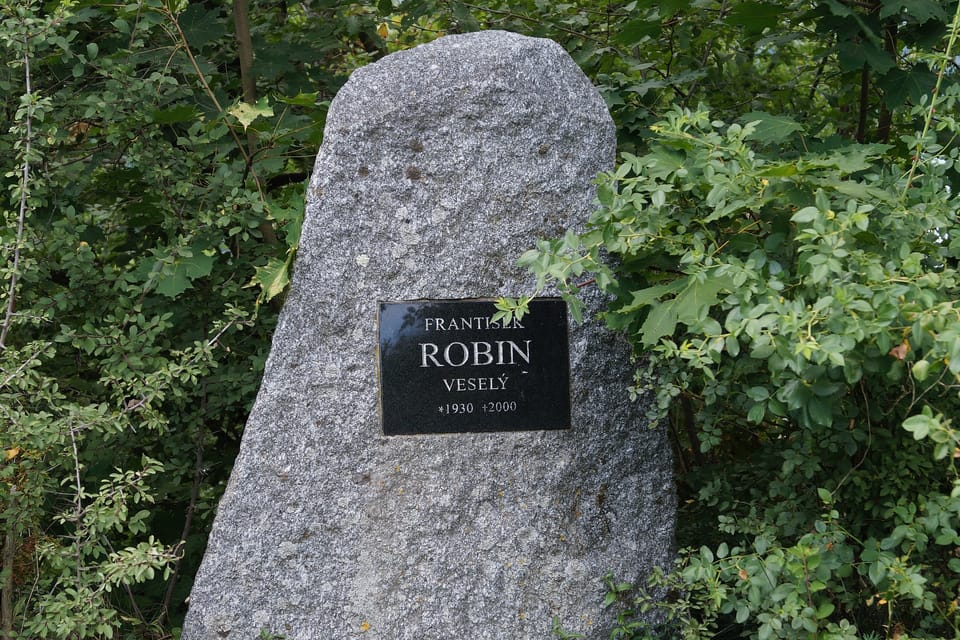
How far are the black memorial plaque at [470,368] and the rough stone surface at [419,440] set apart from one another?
0.04m

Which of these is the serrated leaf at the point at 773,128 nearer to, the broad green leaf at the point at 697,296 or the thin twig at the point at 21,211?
the broad green leaf at the point at 697,296

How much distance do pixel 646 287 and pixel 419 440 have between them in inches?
30.1

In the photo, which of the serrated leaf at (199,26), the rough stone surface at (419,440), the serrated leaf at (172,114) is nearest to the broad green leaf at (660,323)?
the rough stone surface at (419,440)

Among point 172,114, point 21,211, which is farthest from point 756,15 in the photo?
point 21,211

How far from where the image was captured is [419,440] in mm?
2596

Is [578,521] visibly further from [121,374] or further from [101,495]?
[121,374]

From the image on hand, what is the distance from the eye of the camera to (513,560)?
259 centimetres

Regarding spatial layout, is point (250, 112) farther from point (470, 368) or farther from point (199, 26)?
point (470, 368)

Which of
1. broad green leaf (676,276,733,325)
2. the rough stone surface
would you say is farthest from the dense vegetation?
the rough stone surface

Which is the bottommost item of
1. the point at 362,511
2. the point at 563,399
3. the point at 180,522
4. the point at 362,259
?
the point at 180,522

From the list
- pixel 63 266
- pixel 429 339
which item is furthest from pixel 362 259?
pixel 63 266

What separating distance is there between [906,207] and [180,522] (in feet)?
9.07

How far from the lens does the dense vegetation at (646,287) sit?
6.63 ft

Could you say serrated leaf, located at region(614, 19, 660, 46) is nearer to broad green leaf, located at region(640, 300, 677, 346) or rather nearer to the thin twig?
broad green leaf, located at region(640, 300, 677, 346)
